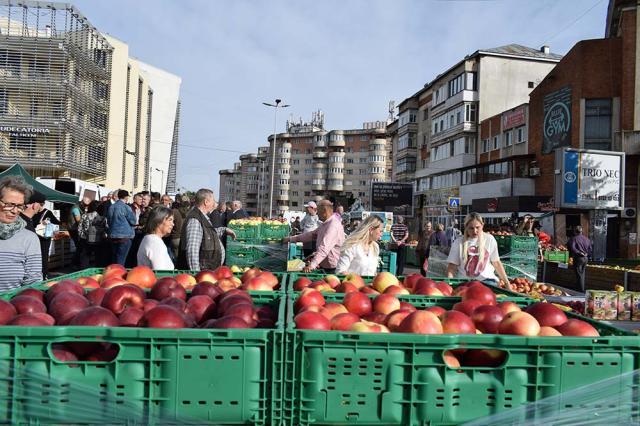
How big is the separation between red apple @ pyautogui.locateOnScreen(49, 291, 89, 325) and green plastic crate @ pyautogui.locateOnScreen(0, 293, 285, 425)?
26.0 inches

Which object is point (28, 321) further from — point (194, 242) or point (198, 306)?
point (194, 242)

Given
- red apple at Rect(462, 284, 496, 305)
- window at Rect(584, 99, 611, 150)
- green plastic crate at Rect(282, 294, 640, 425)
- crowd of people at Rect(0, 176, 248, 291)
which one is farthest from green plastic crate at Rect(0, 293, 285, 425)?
window at Rect(584, 99, 611, 150)

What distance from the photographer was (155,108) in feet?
251

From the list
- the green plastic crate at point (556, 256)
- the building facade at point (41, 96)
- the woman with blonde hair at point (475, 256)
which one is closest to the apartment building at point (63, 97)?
the building facade at point (41, 96)

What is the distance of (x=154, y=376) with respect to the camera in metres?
2.08

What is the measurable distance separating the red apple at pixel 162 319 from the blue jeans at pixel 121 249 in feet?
28.9

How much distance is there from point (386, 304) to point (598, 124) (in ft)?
112

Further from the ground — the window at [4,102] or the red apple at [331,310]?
the window at [4,102]

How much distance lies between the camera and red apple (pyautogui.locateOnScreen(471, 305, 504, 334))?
2947 millimetres

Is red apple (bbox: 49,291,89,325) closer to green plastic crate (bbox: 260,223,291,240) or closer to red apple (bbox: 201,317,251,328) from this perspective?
red apple (bbox: 201,317,251,328)

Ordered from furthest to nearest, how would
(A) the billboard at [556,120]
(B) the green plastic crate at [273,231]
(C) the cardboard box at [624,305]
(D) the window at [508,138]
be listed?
(D) the window at [508,138] → (A) the billboard at [556,120] → (B) the green plastic crate at [273,231] → (C) the cardboard box at [624,305]

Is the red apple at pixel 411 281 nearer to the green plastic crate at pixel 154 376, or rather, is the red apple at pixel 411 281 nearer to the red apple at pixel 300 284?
the red apple at pixel 300 284

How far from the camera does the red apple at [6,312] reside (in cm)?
257

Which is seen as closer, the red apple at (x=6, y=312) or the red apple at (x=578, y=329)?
the red apple at (x=6, y=312)
